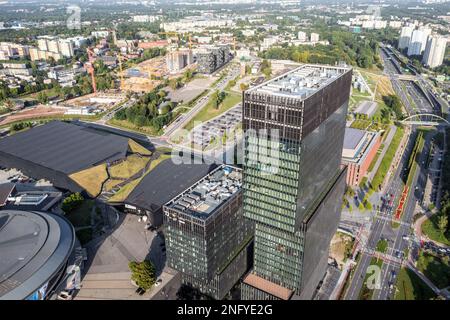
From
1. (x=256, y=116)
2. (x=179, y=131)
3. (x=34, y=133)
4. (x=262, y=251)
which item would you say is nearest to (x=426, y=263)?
(x=262, y=251)

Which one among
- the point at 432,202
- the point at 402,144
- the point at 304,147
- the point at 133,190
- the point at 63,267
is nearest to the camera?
the point at 304,147

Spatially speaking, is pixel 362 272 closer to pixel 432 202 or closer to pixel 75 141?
pixel 432 202

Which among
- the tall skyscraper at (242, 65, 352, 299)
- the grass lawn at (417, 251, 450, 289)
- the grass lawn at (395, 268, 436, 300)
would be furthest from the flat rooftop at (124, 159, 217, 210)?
the grass lawn at (417, 251, 450, 289)

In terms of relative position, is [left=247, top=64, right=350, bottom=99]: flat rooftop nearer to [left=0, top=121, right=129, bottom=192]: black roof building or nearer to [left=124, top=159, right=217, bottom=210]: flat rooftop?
[left=124, top=159, right=217, bottom=210]: flat rooftop

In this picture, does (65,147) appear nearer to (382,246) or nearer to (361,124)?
(382,246)

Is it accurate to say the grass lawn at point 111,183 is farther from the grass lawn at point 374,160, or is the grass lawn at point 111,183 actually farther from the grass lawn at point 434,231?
the grass lawn at point 434,231

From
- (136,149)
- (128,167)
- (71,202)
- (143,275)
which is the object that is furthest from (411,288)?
(136,149)
